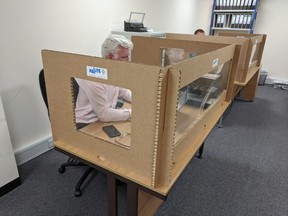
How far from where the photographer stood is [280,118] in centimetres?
328

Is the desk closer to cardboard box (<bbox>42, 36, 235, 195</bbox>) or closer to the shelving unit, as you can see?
cardboard box (<bbox>42, 36, 235, 195</bbox>)

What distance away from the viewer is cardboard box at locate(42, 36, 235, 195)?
0.67 m

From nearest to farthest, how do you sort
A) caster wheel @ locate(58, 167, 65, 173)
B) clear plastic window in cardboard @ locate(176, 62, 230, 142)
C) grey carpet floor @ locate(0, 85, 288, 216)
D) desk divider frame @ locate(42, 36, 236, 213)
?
desk divider frame @ locate(42, 36, 236, 213) → clear plastic window in cardboard @ locate(176, 62, 230, 142) → grey carpet floor @ locate(0, 85, 288, 216) → caster wheel @ locate(58, 167, 65, 173)

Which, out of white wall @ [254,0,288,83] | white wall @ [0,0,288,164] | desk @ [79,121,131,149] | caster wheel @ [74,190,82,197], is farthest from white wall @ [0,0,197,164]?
white wall @ [254,0,288,83]

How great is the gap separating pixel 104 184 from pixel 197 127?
113cm

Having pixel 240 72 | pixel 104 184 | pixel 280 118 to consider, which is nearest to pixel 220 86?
pixel 240 72

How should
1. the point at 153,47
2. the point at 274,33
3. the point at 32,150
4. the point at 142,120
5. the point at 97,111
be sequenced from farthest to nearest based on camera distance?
1. the point at 274,33
2. the point at 32,150
3. the point at 153,47
4. the point at 97,111
5. the point at 142,120

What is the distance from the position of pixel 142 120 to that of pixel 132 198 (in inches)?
17.1

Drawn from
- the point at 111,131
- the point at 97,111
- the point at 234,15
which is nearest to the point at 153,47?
the point at 97,111

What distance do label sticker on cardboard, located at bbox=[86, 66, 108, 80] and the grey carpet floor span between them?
1200 millimetres

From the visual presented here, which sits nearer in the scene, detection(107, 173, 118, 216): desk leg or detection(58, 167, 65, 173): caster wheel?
detection(107, 173, 118, 216): desk leg

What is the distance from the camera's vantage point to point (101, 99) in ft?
4.44

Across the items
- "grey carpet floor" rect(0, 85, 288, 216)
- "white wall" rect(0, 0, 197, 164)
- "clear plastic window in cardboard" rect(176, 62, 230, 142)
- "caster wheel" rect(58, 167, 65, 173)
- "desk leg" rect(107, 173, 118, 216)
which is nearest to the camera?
"desk leg" rect(107, 173, 118, 216)

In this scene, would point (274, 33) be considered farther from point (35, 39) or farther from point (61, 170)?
point (61, 170)
